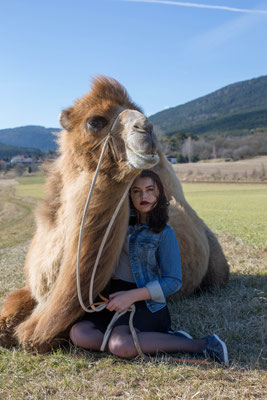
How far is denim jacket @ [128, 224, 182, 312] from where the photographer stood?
296 centimetres

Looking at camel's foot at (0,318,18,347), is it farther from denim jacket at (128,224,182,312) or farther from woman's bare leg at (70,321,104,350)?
denim jacket at (128,224,182,312)

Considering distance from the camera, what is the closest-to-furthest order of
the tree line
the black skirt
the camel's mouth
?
the camel's mouth → the black skirt → the tree line

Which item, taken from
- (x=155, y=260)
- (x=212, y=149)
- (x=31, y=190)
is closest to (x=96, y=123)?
(x=155, y=260)

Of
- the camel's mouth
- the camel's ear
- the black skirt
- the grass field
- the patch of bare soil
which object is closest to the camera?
the grass field

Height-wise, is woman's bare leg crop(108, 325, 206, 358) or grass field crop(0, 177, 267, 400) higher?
woman's bare leg crop(108, 325, 206, 358)

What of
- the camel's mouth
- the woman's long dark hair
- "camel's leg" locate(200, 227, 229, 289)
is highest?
the camel's mouth

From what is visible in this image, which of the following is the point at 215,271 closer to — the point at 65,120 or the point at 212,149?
the point at 65,120

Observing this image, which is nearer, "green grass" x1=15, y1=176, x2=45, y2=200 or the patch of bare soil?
the patch of bare soil

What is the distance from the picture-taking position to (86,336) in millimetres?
2842

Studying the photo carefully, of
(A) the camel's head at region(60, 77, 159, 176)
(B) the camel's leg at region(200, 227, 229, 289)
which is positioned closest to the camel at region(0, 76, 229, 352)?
(A) the camel's head at region(60, 77, 159, 176)

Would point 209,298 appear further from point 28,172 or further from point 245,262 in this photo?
point 28,172

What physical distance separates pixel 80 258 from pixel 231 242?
6409 mm

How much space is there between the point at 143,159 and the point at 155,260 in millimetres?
884

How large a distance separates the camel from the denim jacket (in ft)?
0.52
